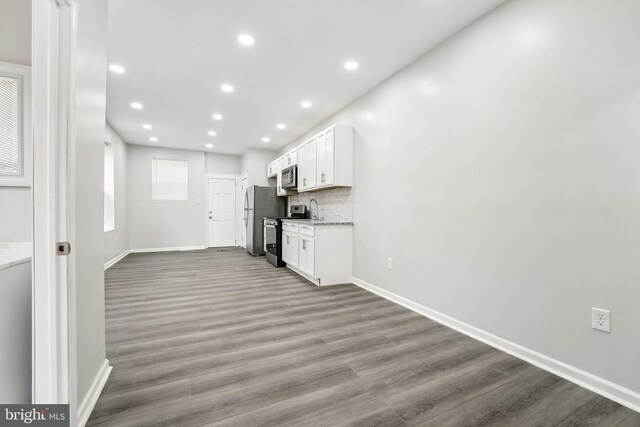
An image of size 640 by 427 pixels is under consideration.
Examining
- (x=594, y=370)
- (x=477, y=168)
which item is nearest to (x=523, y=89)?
(x=477, y=168)

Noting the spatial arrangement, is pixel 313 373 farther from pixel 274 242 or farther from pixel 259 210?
pixel 259 210

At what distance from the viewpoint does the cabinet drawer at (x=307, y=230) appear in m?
3.90

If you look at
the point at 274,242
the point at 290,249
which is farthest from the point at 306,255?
the point at 274,242

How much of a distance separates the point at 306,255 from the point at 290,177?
1899 millimetres

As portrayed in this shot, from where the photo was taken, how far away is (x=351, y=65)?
312 cm

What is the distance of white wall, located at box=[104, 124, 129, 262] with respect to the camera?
5227 millimetres

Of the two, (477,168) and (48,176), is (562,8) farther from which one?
(48,176)

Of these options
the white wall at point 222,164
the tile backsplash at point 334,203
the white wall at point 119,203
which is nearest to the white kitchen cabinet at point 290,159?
the tile backsplash at point 334,203

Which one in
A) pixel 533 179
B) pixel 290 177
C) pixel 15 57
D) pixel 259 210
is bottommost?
pixel 259 210

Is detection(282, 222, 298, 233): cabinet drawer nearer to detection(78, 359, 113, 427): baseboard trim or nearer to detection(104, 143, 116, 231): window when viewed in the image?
detection(78, 359, 113, 427): baseboard trim

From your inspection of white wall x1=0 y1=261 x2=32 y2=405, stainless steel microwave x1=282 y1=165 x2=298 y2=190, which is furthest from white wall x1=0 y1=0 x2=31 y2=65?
stainless steel microwave x1=282 y1=165 x2=298 y2=190

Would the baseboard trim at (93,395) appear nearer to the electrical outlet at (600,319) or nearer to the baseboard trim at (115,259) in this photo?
the electrical outlet at (600,319)

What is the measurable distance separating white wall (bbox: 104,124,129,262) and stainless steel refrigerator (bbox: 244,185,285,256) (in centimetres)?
276

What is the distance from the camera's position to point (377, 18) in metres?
2.35
